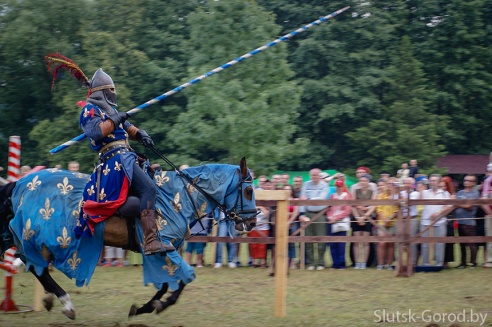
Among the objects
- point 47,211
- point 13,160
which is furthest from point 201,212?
point 13,160

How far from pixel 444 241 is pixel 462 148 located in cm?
2721

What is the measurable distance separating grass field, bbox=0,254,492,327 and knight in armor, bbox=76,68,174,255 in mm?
1129

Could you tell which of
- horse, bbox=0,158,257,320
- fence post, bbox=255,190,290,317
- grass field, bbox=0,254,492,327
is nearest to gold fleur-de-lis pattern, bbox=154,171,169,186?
horse, bbox=0,158,257,320

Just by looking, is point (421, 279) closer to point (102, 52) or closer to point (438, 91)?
point (102, 52)

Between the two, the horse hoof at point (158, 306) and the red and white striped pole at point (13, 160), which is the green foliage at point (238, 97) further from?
the horse hoof at point (158, 306)

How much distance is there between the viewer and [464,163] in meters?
36.8

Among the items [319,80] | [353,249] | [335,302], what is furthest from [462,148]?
[335,302]

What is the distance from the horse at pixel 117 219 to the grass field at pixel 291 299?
2.03 feet

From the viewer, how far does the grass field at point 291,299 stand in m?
8.20

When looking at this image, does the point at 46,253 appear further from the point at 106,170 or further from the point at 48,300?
the point at 106,170

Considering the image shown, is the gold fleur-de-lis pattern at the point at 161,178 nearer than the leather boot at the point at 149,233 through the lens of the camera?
No

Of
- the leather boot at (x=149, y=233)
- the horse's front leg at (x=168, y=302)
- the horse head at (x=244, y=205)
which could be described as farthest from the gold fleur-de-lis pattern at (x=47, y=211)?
the horse head at (x=244, y=205)

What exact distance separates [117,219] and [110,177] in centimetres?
48

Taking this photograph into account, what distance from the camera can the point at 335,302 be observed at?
938 cm
